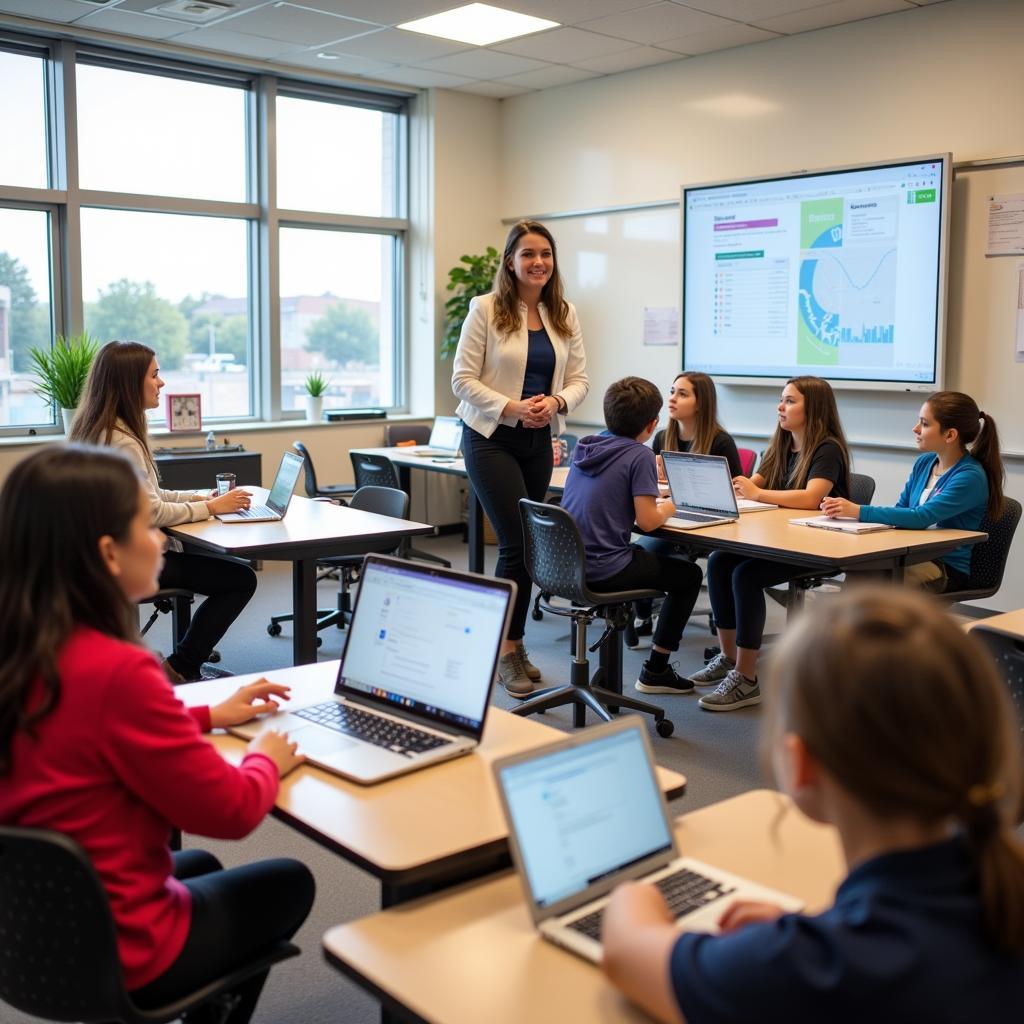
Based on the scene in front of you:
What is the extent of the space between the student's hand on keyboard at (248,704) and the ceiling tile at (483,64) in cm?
531

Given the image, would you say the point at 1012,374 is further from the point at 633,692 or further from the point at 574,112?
the point at 574,112

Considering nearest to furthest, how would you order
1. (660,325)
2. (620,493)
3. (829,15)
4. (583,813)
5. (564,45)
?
(583,813) → (620,493) → (829,15) → (564,45) → (660,325)

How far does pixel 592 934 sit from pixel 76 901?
62 centimetres

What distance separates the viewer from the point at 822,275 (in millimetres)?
5812

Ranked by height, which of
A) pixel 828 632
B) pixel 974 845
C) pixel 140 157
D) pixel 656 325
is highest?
pixel 140 157

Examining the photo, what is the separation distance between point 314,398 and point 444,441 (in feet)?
3.71

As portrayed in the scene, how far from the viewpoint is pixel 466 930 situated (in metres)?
1.29

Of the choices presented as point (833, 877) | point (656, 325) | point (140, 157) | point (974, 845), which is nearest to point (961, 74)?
point (656, 325)

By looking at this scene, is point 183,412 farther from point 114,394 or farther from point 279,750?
point 279,750

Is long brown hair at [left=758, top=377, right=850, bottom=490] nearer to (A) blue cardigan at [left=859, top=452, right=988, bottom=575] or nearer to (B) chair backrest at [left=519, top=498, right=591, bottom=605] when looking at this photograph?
(A) blue cardigan at [left=859, top=452, right=988, bottom=575]

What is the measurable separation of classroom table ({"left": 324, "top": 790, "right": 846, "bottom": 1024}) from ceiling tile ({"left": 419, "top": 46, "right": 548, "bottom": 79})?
5.77 metres

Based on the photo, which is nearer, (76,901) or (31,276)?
(76,901)

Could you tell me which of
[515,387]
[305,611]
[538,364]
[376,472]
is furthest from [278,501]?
[376,472]

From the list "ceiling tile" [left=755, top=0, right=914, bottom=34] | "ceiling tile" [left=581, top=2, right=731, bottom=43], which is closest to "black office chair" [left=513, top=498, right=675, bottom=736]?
"ceiling tile" [left=581, top=2, right=731, bottom=43]
